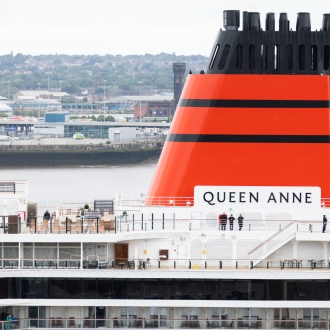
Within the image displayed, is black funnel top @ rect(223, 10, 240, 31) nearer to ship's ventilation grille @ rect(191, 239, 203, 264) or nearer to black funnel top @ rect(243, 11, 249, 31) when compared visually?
black funnel top @ rect(243, 11, 249, 31)

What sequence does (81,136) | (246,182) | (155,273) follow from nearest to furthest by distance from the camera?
(155,273)
(246,182)
(81,136)

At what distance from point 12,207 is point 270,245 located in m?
4.34

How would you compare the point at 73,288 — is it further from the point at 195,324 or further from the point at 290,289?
the point at 290,289

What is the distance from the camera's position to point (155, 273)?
20.0m

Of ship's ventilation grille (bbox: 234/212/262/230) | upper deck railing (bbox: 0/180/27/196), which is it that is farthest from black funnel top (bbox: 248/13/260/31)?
upper deck railing (bbox: 0/180/27/196)

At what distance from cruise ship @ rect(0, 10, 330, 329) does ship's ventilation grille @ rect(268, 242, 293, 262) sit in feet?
0.07

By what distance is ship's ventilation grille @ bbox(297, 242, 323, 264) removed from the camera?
20672 millimetres

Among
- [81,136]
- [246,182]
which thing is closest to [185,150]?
[246,182]

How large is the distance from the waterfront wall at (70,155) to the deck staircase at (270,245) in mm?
81411

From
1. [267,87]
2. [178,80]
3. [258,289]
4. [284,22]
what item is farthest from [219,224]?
[178,80]

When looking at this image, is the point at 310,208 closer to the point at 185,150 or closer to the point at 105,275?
the point at 185,150

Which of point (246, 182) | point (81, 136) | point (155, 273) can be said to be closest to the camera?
point (155, 273)

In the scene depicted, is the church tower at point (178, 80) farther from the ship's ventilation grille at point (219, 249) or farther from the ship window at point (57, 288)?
the ship window at point (57, 288)

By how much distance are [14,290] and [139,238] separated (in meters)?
2.08
